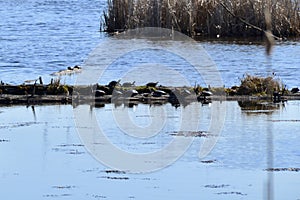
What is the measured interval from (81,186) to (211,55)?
60.7ft

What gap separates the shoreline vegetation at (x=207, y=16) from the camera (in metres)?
29.8

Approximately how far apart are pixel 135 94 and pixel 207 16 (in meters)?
15.9

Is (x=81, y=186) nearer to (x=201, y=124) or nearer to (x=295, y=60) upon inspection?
(x=201, y=124)

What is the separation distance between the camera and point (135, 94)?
1620cm

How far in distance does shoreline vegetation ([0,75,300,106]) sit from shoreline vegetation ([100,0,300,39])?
1264cm

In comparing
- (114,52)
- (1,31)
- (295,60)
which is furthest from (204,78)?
(1,31)

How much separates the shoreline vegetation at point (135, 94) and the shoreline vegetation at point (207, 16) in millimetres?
12640

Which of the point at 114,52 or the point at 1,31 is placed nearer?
the point at 114,52

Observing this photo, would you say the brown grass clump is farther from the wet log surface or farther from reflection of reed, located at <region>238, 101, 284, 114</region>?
reflection of reed, located at <region>238, 101, 284, 114</region>

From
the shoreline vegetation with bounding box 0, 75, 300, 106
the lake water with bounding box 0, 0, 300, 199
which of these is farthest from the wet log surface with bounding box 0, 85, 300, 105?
the lake water with bounding box 0, 0, 300, 199

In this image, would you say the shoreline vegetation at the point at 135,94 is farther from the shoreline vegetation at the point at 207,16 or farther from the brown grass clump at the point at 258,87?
the shoreline vegetation at the point at 207,16

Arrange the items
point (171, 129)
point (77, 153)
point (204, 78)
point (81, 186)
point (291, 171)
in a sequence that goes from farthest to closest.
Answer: point (204, 78), point (171, 129), point (77, 153), point (291, 171), point (81, 186)

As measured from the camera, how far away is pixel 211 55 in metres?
27.0

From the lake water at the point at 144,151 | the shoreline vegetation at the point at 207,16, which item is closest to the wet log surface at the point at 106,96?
the lake water at the point at 144,151
